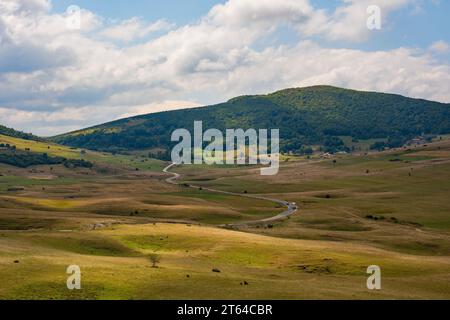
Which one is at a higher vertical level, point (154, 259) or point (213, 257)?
point (154, 259)

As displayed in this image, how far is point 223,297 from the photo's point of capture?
44875 millimetres

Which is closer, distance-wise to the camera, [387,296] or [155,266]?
[387,296]

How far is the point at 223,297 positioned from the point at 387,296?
49.3 ft

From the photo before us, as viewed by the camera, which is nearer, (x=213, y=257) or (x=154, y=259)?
(x=154, y=259)

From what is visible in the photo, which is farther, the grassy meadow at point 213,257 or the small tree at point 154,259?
the small tree at point 154,259

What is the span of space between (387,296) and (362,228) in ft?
268

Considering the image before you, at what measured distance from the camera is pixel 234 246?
80.5 m

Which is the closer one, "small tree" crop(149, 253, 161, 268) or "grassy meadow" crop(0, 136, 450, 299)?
"grassy meadow" crop(0, 136, 450, 299)

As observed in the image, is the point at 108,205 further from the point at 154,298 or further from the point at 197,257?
the point at 154,298
